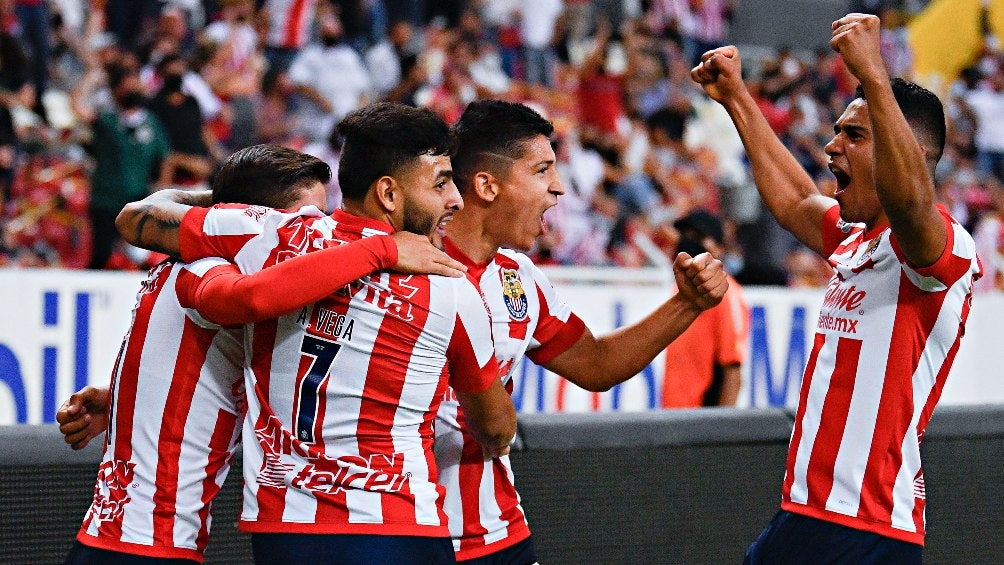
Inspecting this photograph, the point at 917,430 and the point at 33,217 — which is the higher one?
the point at 917,430

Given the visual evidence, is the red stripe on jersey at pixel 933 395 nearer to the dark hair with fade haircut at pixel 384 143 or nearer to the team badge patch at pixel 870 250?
the team badge patch at pixel 870 250

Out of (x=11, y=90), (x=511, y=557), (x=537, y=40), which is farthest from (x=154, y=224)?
(x=537, y=40)

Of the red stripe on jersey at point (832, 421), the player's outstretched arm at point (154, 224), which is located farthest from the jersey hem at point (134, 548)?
the red stripe on jersey at point (832, 421)

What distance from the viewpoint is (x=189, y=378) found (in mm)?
2898

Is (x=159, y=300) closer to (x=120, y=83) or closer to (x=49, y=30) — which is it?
(x=120, y=83)

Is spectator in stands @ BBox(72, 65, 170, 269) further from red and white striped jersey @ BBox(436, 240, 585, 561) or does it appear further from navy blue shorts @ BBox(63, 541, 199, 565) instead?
navy blue shorts @ BBox(63, 541, 199, 565)

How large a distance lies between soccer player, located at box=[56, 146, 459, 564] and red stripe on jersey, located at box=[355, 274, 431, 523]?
49 centimetres

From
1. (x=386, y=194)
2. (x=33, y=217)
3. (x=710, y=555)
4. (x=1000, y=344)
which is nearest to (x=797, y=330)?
(x=1000, y=344)

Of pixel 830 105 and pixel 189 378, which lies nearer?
pixel 189 378

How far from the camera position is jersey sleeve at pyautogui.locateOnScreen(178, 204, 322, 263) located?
9.13 ft

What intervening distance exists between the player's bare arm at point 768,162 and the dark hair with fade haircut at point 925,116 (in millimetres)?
531

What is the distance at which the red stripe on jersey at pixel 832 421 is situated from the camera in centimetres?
309

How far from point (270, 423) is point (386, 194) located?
580 mm

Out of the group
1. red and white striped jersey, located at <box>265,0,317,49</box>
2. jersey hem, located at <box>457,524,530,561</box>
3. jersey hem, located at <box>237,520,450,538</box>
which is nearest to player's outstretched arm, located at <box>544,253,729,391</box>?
jersey hem, located at <box>457,524,530,561</box>
